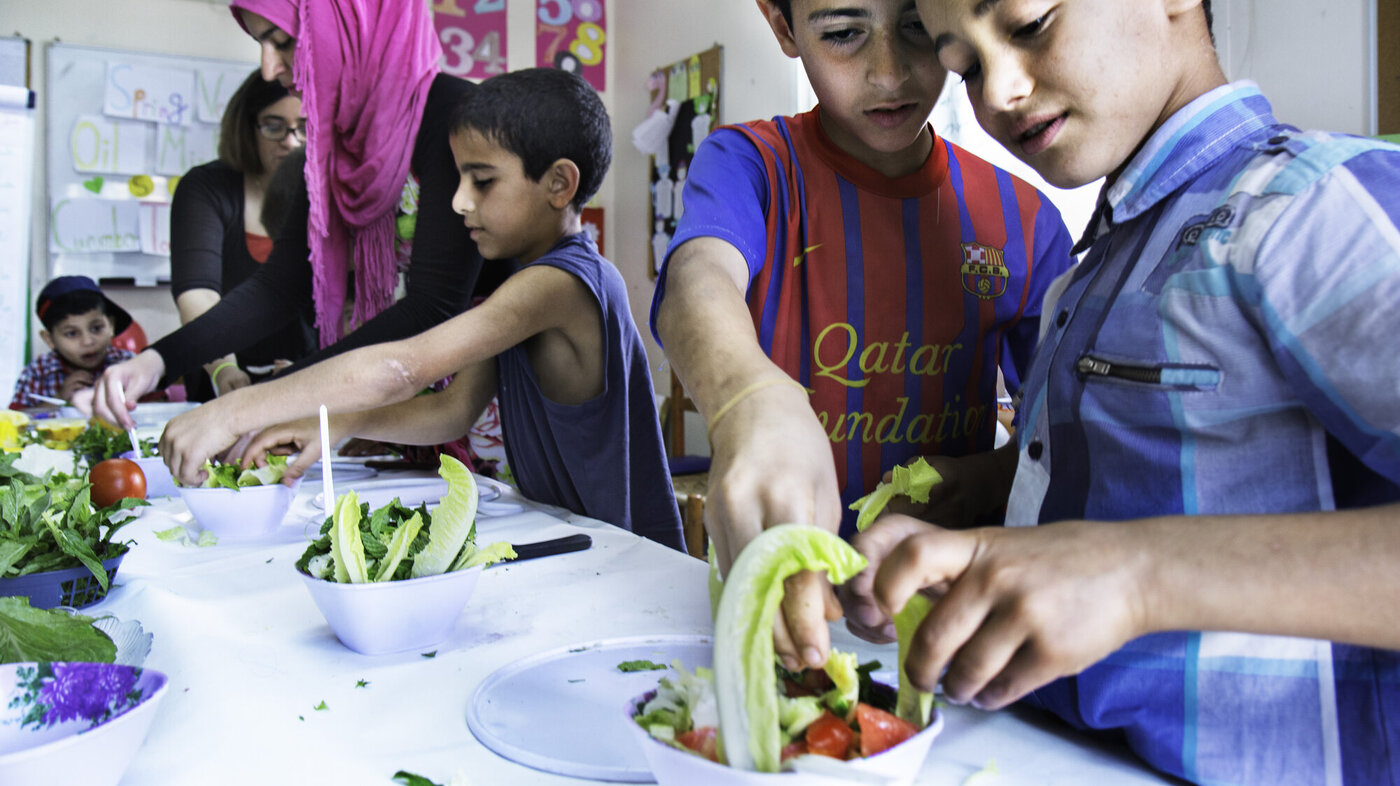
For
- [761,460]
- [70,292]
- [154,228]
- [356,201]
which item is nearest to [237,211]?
[70,292]

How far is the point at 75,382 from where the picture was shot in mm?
3693

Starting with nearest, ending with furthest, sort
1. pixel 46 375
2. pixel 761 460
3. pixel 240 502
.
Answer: pixel 761 460, pixel 240 502, pixel 46 375

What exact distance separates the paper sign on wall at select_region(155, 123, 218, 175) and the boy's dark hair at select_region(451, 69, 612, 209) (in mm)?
3671

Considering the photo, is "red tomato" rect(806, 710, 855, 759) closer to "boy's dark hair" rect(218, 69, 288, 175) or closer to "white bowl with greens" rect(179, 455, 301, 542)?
"white bowl with greens" rect(179, 455, 301, 542)

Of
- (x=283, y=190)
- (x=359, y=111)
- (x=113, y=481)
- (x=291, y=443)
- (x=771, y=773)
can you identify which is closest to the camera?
(x=771, y=773)

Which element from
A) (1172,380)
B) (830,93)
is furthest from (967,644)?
(830,93)

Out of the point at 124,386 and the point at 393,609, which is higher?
the point at 124,386

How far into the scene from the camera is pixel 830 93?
40.9 inches

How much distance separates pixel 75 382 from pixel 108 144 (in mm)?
1541

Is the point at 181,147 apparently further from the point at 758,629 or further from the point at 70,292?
the point at 758,629

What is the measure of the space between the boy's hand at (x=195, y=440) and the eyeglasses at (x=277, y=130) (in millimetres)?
Answer: 2023

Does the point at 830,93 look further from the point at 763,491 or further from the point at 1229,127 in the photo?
the point at 763,491

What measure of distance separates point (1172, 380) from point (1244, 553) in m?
0.18

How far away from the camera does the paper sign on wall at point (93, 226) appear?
4477mm
